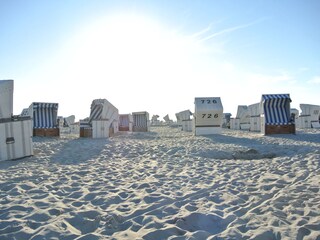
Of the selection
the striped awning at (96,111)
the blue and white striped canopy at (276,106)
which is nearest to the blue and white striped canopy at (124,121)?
the striped awning at (96,111)

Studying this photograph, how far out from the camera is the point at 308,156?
6840mm

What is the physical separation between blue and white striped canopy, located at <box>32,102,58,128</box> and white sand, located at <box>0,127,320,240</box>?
10.2 meters

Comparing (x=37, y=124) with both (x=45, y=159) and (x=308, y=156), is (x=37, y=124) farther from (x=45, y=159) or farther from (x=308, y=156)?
(x=308, y=156)

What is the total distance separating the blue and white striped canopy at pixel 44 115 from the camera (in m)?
16.1

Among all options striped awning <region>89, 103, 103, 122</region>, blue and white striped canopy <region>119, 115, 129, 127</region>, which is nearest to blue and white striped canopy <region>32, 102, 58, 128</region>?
striped awning <region>89, 103, 103, 122</region>

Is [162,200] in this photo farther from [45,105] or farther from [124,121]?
[124,121]

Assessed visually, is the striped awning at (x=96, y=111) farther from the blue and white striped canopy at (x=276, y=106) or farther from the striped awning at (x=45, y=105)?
the blue and white striped canopy at (x=276, y=106)

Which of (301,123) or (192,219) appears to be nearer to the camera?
(192,219)

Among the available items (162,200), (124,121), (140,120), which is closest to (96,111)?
(140,120)

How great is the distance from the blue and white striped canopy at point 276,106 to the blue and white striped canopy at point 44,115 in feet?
39.7

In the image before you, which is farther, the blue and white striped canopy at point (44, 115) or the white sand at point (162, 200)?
the blue and white striped canopy at point (44, 115)

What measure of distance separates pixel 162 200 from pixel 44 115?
14.4m

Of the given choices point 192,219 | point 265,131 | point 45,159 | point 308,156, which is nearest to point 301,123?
point 265,131

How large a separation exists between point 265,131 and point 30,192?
42.8ft
